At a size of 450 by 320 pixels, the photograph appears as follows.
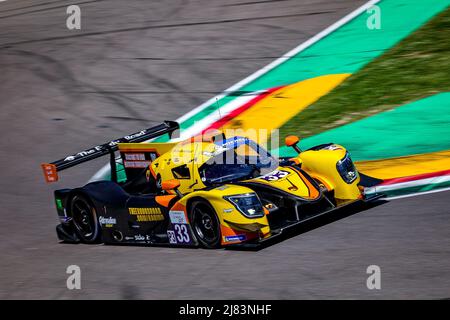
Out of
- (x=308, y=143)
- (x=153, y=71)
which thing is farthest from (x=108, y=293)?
(x=153, y=71)

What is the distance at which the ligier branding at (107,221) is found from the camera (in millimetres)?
10508

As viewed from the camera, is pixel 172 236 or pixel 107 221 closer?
pixel 172 236

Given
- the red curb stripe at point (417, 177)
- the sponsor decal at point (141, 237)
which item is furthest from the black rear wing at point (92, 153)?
the red curb stripe at point (417, 177)

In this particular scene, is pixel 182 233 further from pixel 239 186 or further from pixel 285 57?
pixel 285 57

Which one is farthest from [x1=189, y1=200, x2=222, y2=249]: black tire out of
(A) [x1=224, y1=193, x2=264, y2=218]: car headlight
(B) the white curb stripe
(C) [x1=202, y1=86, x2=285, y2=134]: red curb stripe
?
(C) [x1=202, y1=86, x2=285, y2=134]: red curb stripe

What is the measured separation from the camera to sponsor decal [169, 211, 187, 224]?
9562 mm

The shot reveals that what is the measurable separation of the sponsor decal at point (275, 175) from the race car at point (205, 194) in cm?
1

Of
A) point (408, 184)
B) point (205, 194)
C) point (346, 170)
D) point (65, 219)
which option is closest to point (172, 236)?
point (205, 194)

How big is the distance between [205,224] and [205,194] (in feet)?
1.27

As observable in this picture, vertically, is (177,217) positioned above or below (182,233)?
above

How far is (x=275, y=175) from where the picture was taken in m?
9.91

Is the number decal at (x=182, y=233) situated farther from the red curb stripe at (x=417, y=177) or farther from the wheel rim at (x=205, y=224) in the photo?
the red curb stripe at (x=417, y=177)
